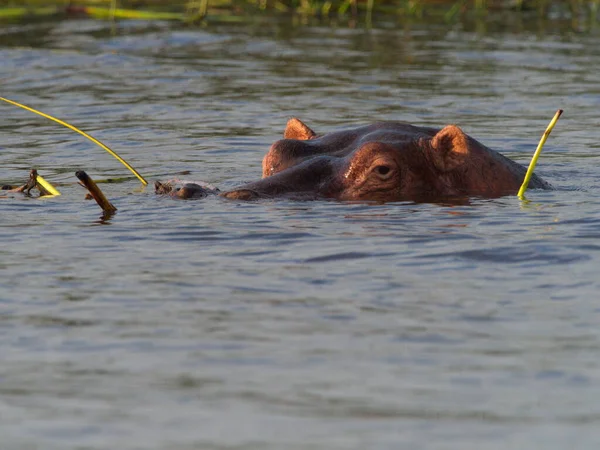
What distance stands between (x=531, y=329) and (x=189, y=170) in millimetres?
5249

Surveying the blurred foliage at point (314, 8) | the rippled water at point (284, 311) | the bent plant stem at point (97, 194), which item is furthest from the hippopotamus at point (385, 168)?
the blurred foliage at point (314, 8)

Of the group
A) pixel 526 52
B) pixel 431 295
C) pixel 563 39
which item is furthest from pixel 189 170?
pixel 563 39

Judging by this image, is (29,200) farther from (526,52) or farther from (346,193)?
(526,52)

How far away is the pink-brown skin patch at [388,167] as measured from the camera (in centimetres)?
815

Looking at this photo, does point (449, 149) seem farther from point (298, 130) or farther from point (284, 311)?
point (284, 311)

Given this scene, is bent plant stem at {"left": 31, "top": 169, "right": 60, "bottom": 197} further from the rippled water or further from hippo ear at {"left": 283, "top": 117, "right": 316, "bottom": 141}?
hippo ear at {"left": 283, "top": 117, "right": 316, "bottom": 141}

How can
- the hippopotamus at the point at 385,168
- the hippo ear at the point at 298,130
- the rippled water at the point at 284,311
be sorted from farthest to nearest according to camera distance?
the hippo ear at the point at 298,130 < the hippopotamus at the point at 385,168 < the rippled water at the point at 284,311

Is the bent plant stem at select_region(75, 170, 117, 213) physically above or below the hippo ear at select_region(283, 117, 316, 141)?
below

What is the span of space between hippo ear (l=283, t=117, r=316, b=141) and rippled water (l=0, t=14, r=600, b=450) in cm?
57

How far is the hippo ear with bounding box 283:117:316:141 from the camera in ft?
30.0

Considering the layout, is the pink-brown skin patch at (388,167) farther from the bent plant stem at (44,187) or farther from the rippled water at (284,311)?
the bent plant stem at (44,187)

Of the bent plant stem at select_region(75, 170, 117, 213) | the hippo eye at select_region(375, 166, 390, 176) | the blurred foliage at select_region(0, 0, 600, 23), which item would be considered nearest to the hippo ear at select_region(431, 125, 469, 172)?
the hippo eye at select_region(375, 166, 390, 176)

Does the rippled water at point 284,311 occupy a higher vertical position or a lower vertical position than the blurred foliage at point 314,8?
lower

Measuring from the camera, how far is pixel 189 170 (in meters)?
10.1
